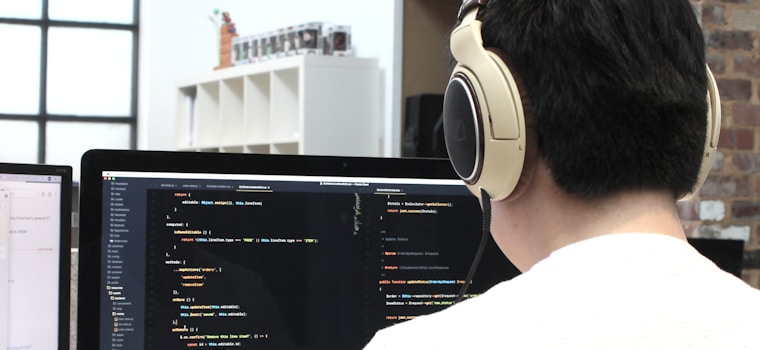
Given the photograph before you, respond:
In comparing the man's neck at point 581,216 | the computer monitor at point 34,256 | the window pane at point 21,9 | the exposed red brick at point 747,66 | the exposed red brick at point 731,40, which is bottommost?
the computer monitor at point 34,256

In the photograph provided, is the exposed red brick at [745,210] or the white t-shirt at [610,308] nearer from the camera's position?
the white t-shirt at [610,308]

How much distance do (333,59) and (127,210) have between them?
3518mm

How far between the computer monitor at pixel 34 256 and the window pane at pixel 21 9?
6.07 meters

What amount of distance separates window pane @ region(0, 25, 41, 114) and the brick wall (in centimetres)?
513

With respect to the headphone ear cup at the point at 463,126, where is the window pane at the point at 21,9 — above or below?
above

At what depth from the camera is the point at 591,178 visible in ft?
2.32

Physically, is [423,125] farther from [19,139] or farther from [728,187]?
[19,139]

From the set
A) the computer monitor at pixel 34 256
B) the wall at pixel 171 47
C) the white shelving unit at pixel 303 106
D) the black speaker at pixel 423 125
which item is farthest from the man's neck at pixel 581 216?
the wall at pixel 171 47

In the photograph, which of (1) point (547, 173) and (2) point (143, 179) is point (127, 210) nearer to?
(2) point (143, 179)

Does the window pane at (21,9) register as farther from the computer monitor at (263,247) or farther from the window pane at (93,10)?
the computer monitor at (263,247)

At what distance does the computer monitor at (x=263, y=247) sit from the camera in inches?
44.2

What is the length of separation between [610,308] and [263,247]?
63cm

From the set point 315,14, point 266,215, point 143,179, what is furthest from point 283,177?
point 315,14

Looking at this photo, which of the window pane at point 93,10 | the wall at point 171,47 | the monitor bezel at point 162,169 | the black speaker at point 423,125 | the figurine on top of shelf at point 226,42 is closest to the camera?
the monitor bezel at point 162,169
